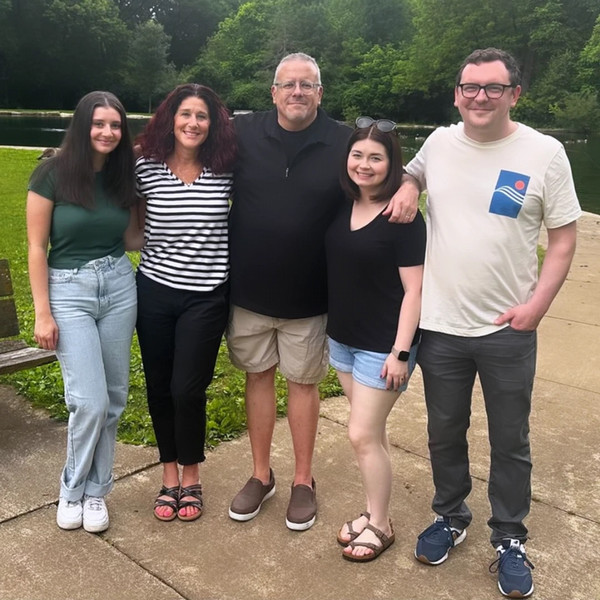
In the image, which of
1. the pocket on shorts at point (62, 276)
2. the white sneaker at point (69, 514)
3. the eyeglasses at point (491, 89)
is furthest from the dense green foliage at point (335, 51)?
the white sneaker at point (69, 514)

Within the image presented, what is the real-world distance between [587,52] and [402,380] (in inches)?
2125

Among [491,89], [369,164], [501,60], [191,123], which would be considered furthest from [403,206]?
[191,123]

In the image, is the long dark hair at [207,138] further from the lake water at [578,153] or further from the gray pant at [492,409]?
the lake water at [578,153]

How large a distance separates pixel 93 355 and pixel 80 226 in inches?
21.2

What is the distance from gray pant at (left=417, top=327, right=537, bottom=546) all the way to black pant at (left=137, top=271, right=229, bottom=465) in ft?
3.00

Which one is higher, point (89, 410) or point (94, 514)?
point (89, 410)

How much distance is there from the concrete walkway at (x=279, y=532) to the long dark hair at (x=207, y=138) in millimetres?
1570

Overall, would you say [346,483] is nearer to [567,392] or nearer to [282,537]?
[282,537]

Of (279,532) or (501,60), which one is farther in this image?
(279,532)

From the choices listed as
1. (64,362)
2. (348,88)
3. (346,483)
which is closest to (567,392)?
(346,483)

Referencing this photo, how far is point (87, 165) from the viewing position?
2.91 m

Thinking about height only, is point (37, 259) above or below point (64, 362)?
above

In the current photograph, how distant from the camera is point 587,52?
164 feet

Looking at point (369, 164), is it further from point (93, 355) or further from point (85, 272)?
point (93, 355)
